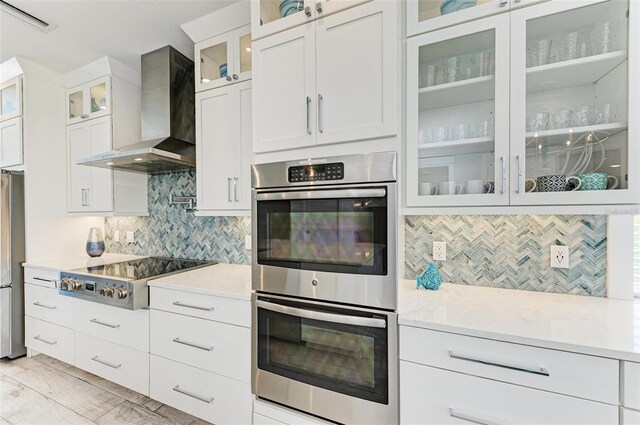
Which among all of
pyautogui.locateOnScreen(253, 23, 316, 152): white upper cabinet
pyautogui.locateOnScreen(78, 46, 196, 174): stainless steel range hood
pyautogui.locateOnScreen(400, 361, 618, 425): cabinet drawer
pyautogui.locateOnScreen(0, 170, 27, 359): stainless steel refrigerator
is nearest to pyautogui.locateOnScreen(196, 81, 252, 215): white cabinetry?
pyautogui.locateOnScreen(78, 46, 196, 174): stainless steel range hood

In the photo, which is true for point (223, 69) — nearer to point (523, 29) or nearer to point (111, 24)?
point (111, 24)

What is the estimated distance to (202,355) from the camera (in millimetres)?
1717

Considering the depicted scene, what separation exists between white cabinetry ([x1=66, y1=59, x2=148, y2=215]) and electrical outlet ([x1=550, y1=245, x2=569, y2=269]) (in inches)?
132

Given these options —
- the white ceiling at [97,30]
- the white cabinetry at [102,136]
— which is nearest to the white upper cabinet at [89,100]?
the white cabinetry at [102,136]

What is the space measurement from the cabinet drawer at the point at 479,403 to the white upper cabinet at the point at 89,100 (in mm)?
3282

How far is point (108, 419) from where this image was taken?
1930mm

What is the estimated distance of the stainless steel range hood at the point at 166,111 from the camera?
2307mm

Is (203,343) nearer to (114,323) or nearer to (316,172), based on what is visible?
(114,323)

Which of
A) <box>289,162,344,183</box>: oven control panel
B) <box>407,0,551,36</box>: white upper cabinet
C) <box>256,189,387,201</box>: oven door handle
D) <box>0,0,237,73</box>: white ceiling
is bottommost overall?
<box>256,189,387,201</box>: oven door handle

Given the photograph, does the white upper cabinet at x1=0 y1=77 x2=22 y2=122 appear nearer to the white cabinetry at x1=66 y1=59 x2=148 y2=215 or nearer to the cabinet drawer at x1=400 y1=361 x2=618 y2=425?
the white cabinetry at x1=66 y1=59 x2=148 y2=215

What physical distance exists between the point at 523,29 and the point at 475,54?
Result: 20cm

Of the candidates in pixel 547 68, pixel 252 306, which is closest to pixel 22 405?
pixel 252 306

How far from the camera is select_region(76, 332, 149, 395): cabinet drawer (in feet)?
6.40

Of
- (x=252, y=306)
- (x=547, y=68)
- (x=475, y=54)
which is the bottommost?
(x=252, y=306)
